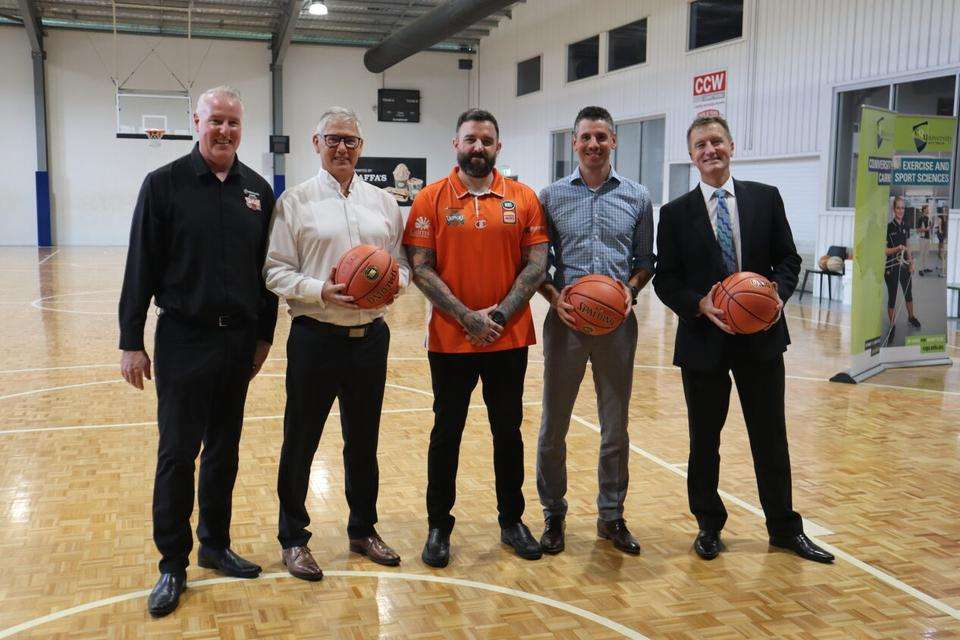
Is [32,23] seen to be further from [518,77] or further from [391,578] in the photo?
[391,578]

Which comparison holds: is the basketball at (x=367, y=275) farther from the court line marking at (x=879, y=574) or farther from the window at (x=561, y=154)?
the window at (x=561, y=154)

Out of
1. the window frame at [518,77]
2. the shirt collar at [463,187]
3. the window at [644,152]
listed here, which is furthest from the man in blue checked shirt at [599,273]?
the window frame at [518,77]

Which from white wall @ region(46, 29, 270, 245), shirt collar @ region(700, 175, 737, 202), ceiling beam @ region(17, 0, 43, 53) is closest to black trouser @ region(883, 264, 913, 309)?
shirt collar @ region(700, 175, 737, 202)

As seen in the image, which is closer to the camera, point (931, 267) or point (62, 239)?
point (931, 267)

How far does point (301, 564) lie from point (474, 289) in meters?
1.33

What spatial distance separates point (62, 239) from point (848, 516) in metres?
23.9

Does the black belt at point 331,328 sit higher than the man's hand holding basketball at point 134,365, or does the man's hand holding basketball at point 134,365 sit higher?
the black belt at point 331,328

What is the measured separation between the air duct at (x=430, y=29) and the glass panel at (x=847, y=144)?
5909mm

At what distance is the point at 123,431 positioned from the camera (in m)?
5.94

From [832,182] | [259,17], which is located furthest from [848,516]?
[259,17]

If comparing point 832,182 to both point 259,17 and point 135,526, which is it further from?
point 259,17

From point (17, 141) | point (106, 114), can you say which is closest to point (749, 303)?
point (106, 114)

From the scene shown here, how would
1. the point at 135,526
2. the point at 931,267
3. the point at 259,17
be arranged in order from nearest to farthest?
the point at 135,526 < the point at 931,267 < the point at 259,17

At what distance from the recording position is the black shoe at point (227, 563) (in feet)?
11.8
